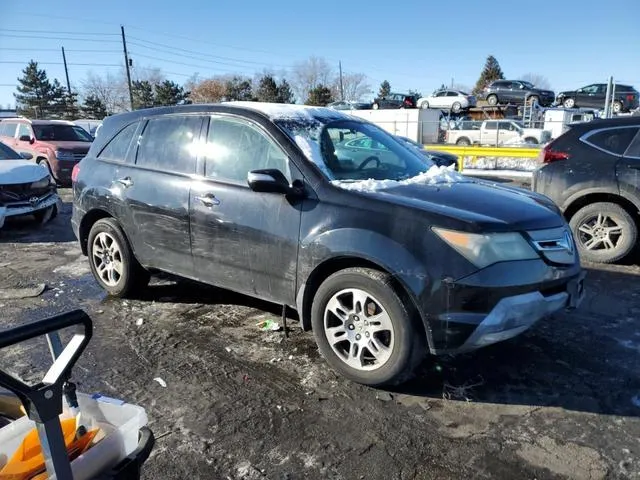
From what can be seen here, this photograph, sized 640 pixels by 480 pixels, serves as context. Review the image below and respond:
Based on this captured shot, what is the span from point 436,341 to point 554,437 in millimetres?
809

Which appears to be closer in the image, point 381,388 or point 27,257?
point 381,388

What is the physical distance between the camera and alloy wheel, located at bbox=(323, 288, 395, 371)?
130 inches

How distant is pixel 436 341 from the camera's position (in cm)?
312

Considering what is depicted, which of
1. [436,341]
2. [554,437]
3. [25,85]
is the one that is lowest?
[554,437]

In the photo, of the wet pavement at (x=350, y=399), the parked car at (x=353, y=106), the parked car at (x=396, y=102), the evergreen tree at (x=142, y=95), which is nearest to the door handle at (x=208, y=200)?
the wet pavement at (x=350, y=399)

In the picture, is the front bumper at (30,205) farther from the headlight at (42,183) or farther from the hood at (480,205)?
the hood at (480,205)

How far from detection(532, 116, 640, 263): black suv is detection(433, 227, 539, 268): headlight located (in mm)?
3685

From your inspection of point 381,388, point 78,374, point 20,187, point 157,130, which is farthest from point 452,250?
point 20,187

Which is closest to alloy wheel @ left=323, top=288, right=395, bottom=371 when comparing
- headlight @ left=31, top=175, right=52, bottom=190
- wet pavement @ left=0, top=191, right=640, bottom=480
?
wet pavement @ left=0, top=191, right=640, bottom=480

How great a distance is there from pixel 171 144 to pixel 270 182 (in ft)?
4.76

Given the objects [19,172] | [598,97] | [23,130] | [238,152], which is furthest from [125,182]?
[598,97]

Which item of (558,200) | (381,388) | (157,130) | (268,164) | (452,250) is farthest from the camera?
(558,200)

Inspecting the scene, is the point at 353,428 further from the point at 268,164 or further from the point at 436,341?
the point at 268,164

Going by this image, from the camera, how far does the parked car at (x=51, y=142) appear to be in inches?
521
